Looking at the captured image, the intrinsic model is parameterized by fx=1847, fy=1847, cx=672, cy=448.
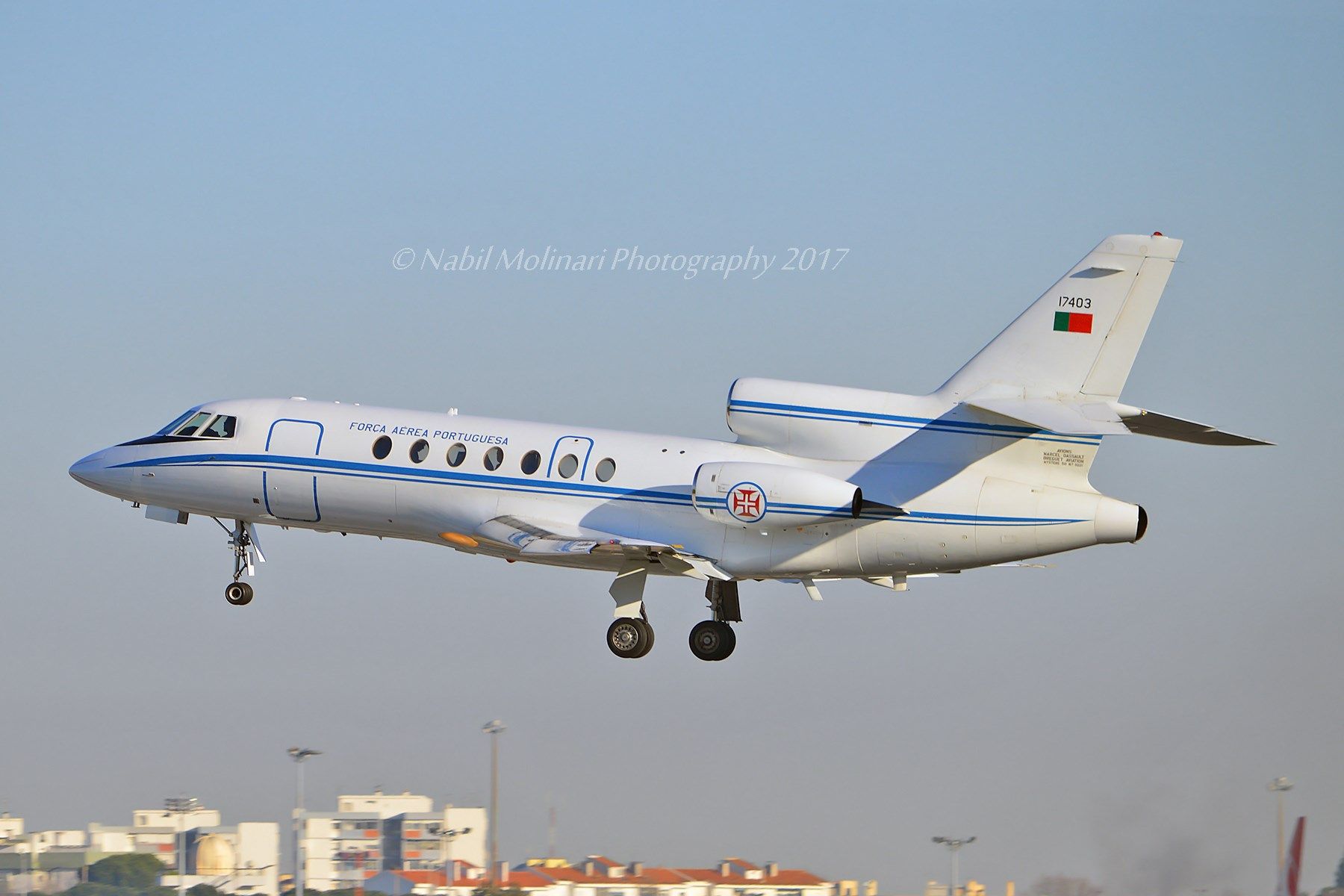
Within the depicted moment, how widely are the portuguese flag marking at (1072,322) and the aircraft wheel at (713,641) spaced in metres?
8.06

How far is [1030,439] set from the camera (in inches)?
1148

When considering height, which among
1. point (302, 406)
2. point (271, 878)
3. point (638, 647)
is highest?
point (302, 406)

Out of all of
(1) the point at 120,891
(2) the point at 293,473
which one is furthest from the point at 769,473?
(1) the point at 120,891

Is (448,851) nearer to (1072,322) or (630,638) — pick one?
(630,638)

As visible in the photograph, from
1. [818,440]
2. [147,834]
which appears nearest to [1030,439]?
[818,440]

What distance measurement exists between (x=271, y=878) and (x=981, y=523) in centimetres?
3098

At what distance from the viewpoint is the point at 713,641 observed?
3266cm

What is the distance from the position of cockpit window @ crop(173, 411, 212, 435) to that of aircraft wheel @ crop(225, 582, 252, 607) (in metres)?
Answer: 3.07

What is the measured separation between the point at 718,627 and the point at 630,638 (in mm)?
1998

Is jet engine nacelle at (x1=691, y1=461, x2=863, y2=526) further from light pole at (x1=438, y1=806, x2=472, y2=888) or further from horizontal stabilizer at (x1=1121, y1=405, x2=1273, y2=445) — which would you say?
light pole at (x1=438, y1=806, x2=472, y2=888)

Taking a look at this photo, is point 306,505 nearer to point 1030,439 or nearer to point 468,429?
point 468,429

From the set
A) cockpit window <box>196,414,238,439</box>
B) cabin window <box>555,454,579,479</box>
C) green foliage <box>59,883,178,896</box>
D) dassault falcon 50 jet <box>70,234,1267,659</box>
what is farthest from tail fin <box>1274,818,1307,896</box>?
green foliage <box>59,883,178,896</box>

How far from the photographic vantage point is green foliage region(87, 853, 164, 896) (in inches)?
2010

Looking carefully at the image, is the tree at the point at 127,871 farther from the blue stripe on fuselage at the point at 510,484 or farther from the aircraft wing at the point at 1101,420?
the aircraft wing at the point at 1101,420
